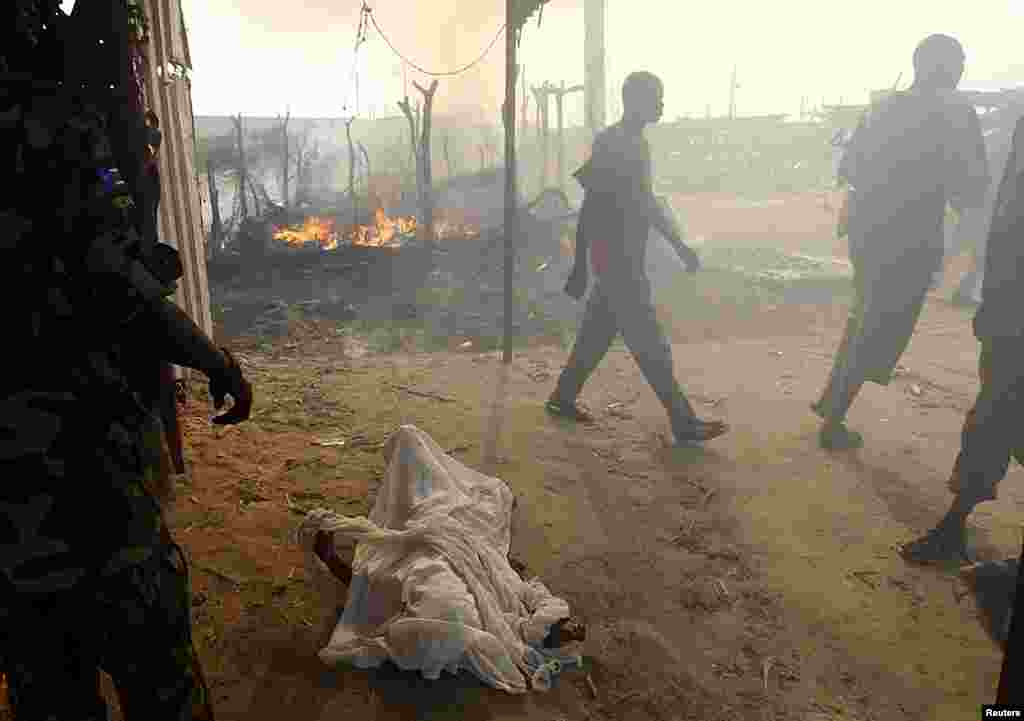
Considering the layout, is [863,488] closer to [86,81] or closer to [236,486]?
[236,486]

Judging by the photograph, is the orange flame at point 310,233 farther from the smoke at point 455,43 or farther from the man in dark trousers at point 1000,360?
the smoke at point 455,43

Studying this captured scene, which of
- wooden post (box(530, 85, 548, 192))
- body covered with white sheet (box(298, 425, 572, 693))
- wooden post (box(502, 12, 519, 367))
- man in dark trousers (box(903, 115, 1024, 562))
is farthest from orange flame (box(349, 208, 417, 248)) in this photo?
man in dark trousers (box(903, 115, 1024, 562))

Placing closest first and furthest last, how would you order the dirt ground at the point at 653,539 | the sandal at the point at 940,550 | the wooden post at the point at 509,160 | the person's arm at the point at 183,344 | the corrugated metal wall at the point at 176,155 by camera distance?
the person's arm at the point at 183,344, the dirt ground at the point at 653,539, the sandal at the point at 940,550, the corrugated metal wall at the point at 176,155, the wooden post at the point at 509,160

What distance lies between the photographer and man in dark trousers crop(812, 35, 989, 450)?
4.41 meters

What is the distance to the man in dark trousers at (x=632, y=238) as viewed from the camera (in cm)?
483

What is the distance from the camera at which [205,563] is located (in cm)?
322

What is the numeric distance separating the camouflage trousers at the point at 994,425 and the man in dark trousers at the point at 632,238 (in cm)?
162

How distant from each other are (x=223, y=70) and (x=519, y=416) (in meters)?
41.1

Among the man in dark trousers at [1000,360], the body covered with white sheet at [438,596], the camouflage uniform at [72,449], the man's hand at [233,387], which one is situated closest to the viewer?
the camouflage uniform at [72,449]

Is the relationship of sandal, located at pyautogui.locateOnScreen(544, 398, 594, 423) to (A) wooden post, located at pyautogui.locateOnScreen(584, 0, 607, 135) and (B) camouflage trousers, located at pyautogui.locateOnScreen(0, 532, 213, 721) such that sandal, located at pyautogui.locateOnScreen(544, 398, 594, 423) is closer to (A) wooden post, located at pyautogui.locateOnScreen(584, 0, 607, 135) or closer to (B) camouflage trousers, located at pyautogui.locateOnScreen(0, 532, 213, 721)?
(B) camouflage trousers, located at pyautogui.locateOnScreen(0, 532, 213, 721)

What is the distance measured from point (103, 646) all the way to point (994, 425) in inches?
142

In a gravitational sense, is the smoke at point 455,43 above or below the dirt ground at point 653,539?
above

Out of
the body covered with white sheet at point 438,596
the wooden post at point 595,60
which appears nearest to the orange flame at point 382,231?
Answer: the wooden post at point 595,60

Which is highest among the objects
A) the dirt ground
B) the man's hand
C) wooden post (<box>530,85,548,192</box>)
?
wooden post (<box>530,85,548,192</box>)
